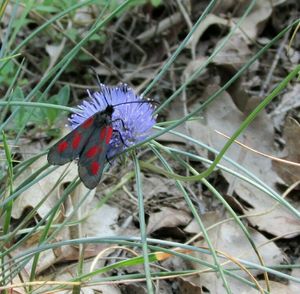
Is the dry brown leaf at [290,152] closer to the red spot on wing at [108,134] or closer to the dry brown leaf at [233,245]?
the dry brown leaf at [233,245]

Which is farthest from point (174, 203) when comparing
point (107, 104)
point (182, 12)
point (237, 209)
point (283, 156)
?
point (182, 12)

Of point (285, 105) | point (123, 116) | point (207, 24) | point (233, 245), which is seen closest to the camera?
point (123, 116)

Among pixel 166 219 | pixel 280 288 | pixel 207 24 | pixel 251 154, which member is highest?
pixel 207 24

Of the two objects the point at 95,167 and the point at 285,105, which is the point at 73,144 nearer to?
the point at 95,167

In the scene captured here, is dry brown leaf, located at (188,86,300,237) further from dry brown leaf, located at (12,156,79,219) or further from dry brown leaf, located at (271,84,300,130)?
dry brown leaf, located at (12,156,79,219)

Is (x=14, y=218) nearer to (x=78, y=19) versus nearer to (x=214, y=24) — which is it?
(x=78, y=19)

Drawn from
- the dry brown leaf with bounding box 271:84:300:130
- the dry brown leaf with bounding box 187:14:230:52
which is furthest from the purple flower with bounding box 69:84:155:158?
the dry brown leaf with bounding box 187:14:230:52

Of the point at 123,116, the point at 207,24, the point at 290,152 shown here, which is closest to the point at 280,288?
the point at 290,152
